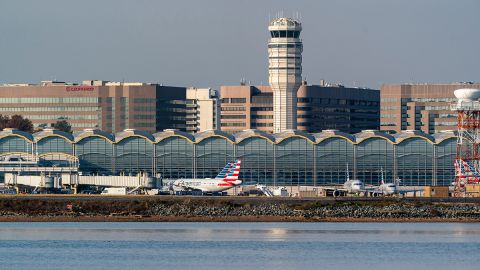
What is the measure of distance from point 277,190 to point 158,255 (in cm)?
9725

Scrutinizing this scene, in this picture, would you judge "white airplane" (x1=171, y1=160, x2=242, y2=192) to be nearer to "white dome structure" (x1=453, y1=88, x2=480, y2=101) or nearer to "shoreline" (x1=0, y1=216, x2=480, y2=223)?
"white dome structure" (x1=453, y1=88, x2=480, y2=101)

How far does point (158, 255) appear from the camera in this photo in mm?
101125

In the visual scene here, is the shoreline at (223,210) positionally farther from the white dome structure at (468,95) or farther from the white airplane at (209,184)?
the white airplane at (209,184)

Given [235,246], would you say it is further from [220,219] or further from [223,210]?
[223,210]

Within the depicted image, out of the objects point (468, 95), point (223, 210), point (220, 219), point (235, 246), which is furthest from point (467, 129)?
point (235, 246)

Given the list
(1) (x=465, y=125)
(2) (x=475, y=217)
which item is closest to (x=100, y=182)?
(1) (x=465, y=125)

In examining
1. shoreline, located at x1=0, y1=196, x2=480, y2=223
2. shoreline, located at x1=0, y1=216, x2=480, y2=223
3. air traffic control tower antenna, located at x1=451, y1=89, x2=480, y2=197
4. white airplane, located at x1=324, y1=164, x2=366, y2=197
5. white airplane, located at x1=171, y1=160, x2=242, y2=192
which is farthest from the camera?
white airplane, located at x1=171, y1=160, x2=242, y2=192

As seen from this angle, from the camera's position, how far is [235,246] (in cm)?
10869

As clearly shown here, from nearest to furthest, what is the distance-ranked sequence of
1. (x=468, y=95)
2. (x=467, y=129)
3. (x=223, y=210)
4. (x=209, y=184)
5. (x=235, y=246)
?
(x=235, y=246) < (x=223, y=210) < (x=468, y=95) < (x=467, y=129) < (x=209, y=184)

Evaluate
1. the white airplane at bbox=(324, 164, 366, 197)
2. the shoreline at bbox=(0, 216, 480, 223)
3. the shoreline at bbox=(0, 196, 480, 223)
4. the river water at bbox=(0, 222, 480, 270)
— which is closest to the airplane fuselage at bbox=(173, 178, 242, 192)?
the white airplane at bbox=(324, 164, 366, 197)

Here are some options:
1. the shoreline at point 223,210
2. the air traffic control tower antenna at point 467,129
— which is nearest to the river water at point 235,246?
the shoreline at point 223,210

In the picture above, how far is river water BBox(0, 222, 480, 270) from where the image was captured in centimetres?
9569

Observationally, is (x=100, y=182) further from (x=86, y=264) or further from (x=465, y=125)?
(x=86, y=264)

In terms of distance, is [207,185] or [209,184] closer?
[207,185]
